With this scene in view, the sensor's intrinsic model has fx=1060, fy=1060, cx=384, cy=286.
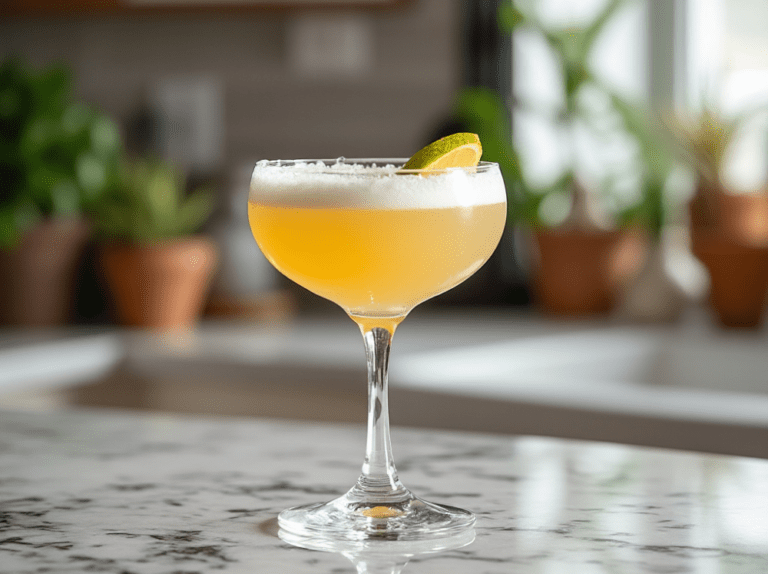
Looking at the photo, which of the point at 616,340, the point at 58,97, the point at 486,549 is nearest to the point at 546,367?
the point at 616,340

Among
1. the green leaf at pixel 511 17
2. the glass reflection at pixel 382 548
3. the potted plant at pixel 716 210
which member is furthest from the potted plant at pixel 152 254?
the glass reflection at pixel 382 548

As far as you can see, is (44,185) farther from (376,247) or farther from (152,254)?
(376,247)

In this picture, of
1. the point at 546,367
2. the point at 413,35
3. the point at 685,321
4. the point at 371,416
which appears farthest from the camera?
the point at 413,35

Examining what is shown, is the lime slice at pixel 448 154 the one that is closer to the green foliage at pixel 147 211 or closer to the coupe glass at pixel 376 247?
the coupe glass at pixel 376 247

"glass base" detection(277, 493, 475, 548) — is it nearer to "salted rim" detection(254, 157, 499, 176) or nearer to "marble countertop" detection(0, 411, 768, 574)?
"marble countertop" detection(0, 411, 768, 574)

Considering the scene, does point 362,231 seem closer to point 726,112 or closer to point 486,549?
point 486,549
